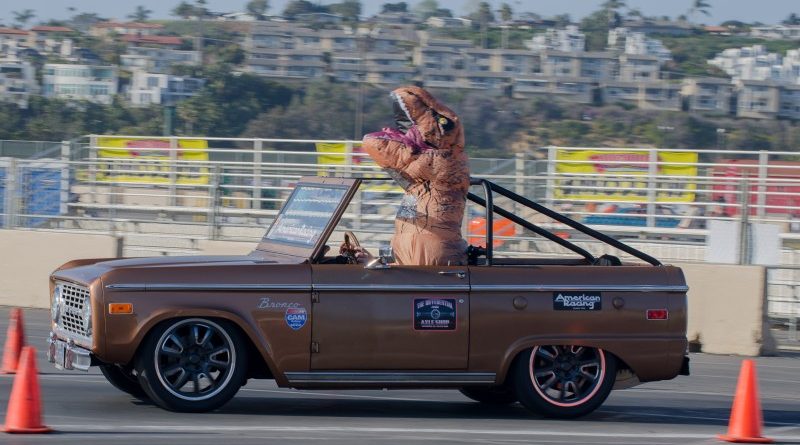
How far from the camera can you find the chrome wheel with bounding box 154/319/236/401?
318 inches

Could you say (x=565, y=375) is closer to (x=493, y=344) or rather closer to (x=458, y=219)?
(x=493, y=344)

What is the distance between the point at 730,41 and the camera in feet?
352

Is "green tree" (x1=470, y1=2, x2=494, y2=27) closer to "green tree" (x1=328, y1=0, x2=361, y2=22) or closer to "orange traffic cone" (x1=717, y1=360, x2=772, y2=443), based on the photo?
"green tree" (x1=328, y1=0, x2=361, y2=22)

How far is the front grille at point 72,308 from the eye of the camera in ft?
26.7

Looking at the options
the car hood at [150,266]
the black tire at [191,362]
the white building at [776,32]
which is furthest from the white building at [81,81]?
the white building at [776,32]

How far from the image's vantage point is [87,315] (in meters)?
8.02

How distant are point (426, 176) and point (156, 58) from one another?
76080 mm

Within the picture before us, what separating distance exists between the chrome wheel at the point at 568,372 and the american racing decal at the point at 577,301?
0.31m

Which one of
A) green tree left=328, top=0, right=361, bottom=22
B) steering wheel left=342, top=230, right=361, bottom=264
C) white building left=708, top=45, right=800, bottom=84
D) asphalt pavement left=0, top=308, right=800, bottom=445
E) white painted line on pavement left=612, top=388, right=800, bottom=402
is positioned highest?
green tree left=328, top=0, right=361, bottom=22

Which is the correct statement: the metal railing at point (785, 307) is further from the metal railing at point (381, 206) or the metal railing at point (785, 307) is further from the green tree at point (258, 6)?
the green tree at point (258, 6)

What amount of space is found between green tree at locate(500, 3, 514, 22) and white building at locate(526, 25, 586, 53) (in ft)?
26.1

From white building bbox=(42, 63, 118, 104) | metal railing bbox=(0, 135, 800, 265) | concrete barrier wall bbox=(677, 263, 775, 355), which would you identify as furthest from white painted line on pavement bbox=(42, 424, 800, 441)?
white building bbox=(42, 63, 118, 104)

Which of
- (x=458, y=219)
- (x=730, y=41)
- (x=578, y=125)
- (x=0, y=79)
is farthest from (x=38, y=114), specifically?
(x=730, y=41)

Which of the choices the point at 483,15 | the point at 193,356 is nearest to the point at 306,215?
the point at 193,356
